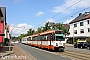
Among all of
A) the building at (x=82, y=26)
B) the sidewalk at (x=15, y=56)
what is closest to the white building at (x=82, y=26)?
the building at (x=82, y=26)

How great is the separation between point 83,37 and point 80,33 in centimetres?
390

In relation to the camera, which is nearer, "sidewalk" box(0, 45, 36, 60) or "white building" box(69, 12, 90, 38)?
"sidewalk" box(0, 45, 36, 60)

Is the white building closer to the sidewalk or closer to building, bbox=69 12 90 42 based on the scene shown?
building, bbox=69 12 90 42

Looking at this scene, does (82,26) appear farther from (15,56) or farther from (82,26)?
(15,56)

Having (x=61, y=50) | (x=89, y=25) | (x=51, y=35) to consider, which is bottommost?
(x=61, y=50)

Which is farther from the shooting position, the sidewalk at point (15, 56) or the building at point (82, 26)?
the building at point (82, 26)

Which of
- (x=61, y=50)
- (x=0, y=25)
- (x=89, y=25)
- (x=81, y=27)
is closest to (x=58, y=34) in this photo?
(x=61, y=50)

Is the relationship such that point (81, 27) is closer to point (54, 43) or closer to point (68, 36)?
point (68, 36)

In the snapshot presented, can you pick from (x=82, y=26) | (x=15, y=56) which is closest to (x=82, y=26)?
(x=82, y=26)

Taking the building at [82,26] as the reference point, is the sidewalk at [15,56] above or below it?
below

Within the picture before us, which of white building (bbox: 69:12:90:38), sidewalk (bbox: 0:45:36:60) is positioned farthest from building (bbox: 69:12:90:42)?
sidewalk (bbox: 0:45:36:60)

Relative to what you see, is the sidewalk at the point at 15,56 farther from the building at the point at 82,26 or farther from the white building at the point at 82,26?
the white building at the point at 82,26

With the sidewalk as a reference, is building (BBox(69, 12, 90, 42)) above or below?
above

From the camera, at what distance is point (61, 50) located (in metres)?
33.2
